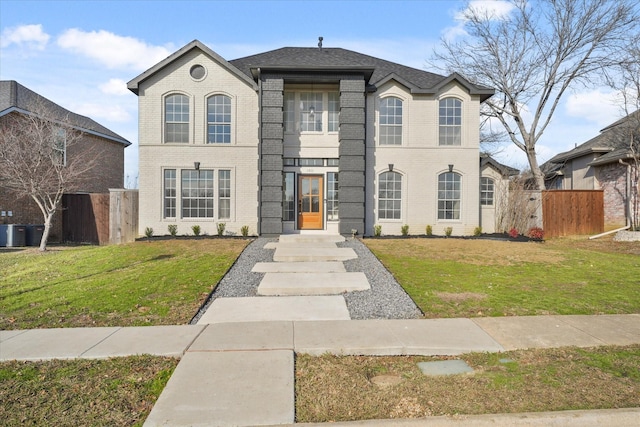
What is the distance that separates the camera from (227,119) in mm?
15609

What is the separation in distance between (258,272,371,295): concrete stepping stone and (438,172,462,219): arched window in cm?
832

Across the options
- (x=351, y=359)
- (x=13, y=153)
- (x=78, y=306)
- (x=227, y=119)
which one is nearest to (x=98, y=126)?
(x=13, y=153)

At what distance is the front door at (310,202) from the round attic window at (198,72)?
557 centimetres

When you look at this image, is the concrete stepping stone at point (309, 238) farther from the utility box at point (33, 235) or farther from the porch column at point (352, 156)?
the utility box at point (33, 235)

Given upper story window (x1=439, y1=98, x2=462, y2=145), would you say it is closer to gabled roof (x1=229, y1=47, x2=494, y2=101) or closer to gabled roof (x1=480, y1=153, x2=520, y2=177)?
gabled roof (x1=229, y1=47, x2=494, y2=101)

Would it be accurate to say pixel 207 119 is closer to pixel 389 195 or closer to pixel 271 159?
pixel 271 159

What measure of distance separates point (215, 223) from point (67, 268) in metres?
5.80

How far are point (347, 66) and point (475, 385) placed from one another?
12.5 meters

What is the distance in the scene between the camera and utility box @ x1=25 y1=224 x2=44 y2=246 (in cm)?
1619

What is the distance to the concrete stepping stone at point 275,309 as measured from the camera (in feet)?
20.3

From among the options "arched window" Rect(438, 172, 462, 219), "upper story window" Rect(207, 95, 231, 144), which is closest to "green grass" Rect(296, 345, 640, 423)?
"arched window" Rect(438, 172, 462, 219)

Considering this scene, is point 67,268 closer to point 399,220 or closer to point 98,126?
point 399,220

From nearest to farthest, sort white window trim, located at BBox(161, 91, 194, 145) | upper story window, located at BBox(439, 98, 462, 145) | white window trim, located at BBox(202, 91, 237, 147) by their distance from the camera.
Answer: white window trim, located at BBox(161, 91, 194, 145)
white window trim, located at BBox(202, 91, 237, 147)
upper story window, located at BBox(439, 98, 462, 145)

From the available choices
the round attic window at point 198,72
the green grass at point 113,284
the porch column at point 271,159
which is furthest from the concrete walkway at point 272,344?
the round attic window at point 198,72
